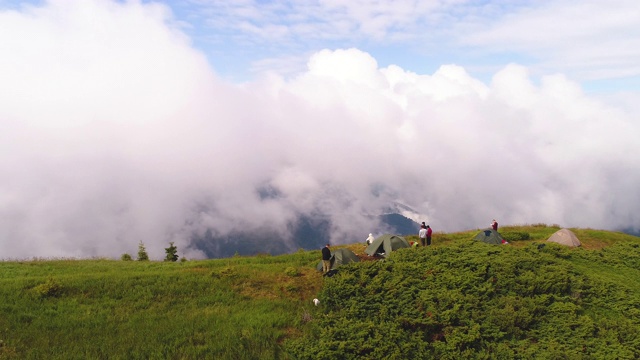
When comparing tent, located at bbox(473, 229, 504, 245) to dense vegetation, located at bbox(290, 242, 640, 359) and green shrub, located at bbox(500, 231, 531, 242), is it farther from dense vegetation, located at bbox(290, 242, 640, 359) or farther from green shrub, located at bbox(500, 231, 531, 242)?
dense vegetation, located at bbox(290, 242, 640, 359)

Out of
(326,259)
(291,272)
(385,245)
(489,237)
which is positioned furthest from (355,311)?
(489,237)

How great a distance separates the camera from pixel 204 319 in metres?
18.0

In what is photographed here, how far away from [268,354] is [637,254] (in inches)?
1118

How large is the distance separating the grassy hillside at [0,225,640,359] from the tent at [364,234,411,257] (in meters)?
6.43

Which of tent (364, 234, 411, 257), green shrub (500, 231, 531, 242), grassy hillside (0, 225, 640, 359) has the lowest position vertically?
grassy hillside (0, 225, 640, 359)

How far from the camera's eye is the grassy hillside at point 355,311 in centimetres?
1428

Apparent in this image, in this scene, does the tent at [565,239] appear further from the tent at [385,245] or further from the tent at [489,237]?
the tent at [385,245]

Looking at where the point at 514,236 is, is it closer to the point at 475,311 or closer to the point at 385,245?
the point at 385,245

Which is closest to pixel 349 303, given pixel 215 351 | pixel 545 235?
pixel 215 351

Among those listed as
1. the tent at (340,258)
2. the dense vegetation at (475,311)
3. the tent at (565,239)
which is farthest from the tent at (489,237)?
the tent at (340,258)

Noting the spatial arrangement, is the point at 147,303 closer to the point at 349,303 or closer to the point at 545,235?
the point at 349,303

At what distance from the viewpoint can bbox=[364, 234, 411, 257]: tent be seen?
30828 mm

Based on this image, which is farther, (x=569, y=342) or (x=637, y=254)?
(x=637, y=254)

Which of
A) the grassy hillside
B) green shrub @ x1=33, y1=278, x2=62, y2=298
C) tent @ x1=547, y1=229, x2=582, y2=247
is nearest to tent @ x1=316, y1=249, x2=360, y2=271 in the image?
the grassy hillside
